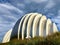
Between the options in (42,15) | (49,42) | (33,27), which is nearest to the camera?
(49,42)

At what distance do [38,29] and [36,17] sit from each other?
263 cm

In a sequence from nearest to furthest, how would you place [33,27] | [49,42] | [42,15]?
1. [49,42]
2. [33,27]
3. [42,15]

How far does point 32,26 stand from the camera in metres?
39.4

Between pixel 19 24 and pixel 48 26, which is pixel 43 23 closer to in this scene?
pixel 48 26

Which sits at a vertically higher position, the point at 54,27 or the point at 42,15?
the point at 42,15

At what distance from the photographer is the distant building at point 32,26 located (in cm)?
3888

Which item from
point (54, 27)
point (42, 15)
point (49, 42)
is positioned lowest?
point (49, 42)

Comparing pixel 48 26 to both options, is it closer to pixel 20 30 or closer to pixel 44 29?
pixel 44 29

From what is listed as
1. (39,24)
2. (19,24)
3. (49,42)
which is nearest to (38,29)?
(39,24)

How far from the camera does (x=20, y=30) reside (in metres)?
39.4

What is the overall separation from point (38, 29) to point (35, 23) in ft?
4.43

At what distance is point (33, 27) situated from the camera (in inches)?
1543

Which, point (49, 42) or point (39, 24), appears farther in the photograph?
Result: point (39, 24)

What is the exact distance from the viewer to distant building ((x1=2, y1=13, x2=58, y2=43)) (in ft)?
128
